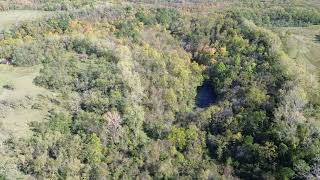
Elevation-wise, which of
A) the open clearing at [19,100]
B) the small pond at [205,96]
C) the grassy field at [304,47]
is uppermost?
the grassy field at [304,47]

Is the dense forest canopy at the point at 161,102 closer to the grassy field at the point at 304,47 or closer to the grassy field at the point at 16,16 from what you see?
the grassy field at the point at 304,47

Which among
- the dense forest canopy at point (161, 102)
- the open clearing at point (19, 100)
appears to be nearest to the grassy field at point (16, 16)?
the dense forest canopy at point (161, 102)

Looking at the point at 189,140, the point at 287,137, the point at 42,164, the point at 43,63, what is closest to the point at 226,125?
the point at 189,140

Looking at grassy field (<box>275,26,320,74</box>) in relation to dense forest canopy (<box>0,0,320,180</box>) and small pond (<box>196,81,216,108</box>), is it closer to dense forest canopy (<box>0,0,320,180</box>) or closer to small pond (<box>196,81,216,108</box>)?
dense forest canopy (<box>0,0,320,180</box>)

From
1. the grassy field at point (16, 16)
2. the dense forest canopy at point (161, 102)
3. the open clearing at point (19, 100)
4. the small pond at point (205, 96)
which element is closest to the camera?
the dense forest canopy at point (161, 102)

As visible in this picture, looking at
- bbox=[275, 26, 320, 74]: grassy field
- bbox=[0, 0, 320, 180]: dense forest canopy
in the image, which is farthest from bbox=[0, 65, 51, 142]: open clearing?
bbox=[275, 26, 320, 74]: grassy field

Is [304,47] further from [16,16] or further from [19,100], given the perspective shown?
[16,16]

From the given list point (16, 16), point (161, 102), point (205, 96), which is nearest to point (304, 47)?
point (205, 96)
